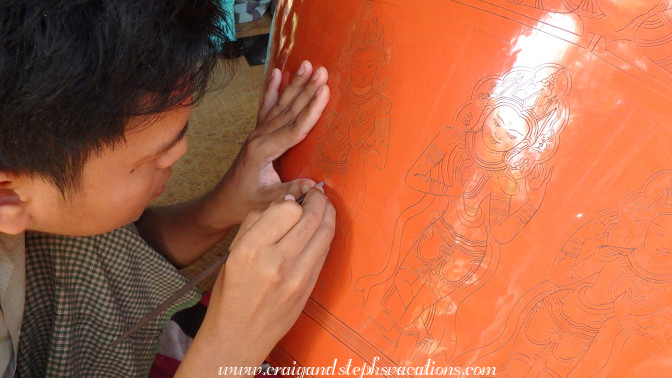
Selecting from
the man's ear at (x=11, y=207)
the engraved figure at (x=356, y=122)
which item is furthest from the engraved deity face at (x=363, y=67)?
the man's ear at (x=11, y=207)

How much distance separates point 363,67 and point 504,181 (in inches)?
7.6

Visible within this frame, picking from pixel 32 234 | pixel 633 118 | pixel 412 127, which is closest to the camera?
pixel 633 118

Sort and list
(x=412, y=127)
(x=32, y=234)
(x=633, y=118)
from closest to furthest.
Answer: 1. (x=633, y=118)
2. (x=412, y=127)
3. (x=32, y=234)

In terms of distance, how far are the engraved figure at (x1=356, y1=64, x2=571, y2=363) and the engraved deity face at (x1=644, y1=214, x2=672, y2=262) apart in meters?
0.09

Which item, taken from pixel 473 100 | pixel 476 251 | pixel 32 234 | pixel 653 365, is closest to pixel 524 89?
pixel 473 100

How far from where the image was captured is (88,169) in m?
0.57

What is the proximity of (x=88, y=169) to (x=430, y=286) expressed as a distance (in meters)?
0.36

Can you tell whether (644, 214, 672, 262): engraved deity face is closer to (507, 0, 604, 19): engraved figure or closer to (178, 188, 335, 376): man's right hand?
(507, 0, 604, 19): engraved figure

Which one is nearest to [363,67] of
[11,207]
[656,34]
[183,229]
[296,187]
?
[296,187]

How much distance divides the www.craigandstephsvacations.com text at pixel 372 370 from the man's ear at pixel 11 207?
0.89 feet

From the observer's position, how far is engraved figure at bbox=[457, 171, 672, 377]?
48 centimetres

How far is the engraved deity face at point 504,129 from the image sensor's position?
0.51 meters

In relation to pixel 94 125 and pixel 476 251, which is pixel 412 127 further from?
pixel 94 125

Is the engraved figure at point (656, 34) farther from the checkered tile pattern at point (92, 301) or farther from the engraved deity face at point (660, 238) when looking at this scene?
the checkered tile pattern at point (92, 301)
